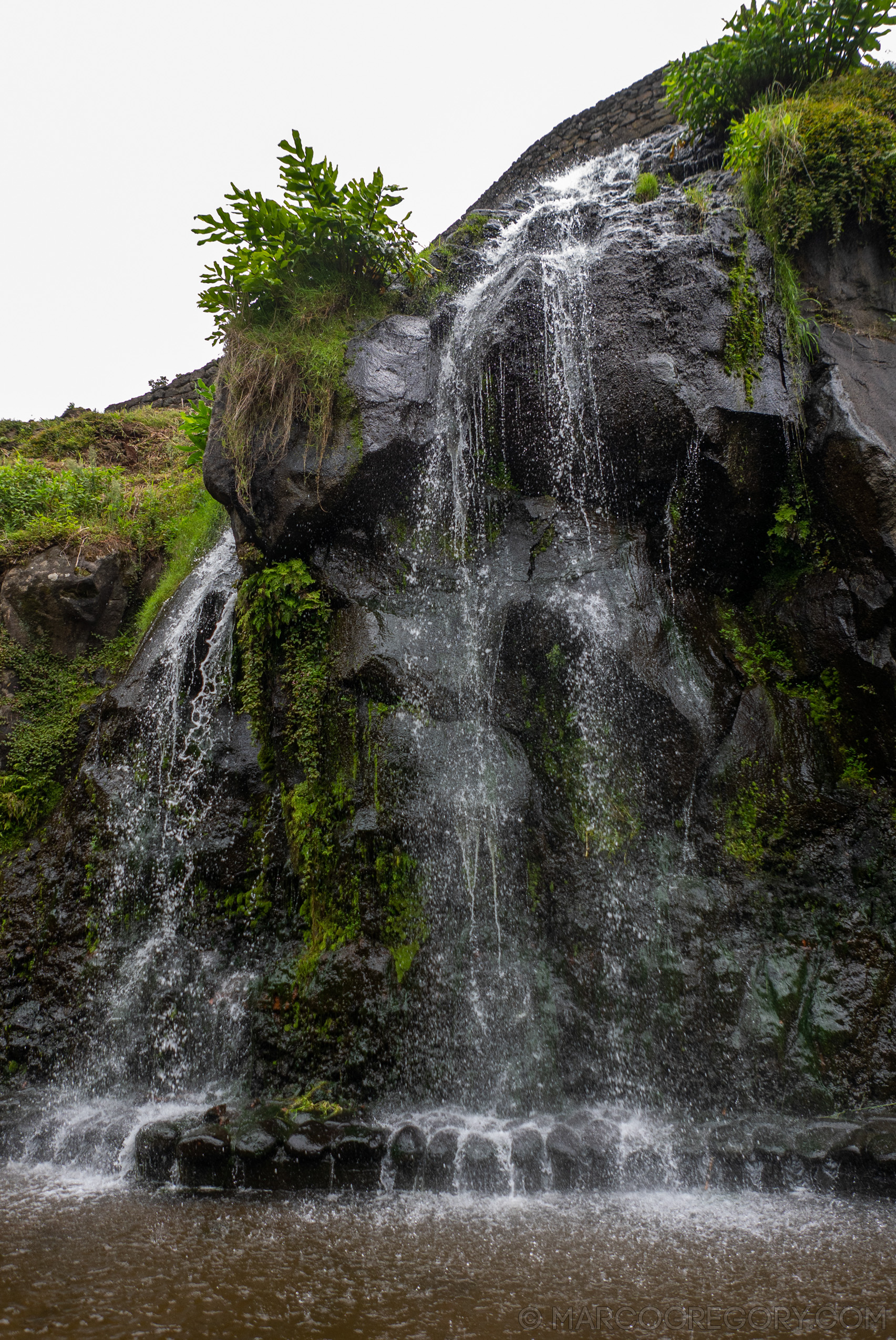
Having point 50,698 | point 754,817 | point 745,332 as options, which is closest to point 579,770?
point 754,817

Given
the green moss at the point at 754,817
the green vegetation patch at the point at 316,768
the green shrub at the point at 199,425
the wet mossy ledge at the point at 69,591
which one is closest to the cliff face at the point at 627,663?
the green moss at the point at 754,817

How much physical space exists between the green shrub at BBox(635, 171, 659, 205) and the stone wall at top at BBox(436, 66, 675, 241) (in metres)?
3.32

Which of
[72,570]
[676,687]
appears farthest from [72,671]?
[676,687]

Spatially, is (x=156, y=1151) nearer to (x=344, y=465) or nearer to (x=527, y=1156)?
(x=527, y=1156)

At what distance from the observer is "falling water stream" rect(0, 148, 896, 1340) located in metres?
2.44

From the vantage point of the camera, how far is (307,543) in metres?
5.47

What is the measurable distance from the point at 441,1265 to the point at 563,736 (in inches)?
114

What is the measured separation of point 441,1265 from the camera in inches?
107

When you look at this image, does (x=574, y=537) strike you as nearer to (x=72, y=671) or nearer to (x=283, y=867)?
(x=283, y=867)

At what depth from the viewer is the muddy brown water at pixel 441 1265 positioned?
233 cm

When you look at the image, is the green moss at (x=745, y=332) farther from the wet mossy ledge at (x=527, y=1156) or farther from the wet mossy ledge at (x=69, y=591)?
the wet mossy ledge at (x=69, y=591)

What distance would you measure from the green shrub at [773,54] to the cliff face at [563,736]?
5.57 feet

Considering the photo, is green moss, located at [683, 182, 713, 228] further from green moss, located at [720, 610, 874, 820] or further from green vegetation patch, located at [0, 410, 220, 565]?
green vegetation patch, located at [0, 410, 220, 565]

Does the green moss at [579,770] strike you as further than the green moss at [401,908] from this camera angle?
Yes
